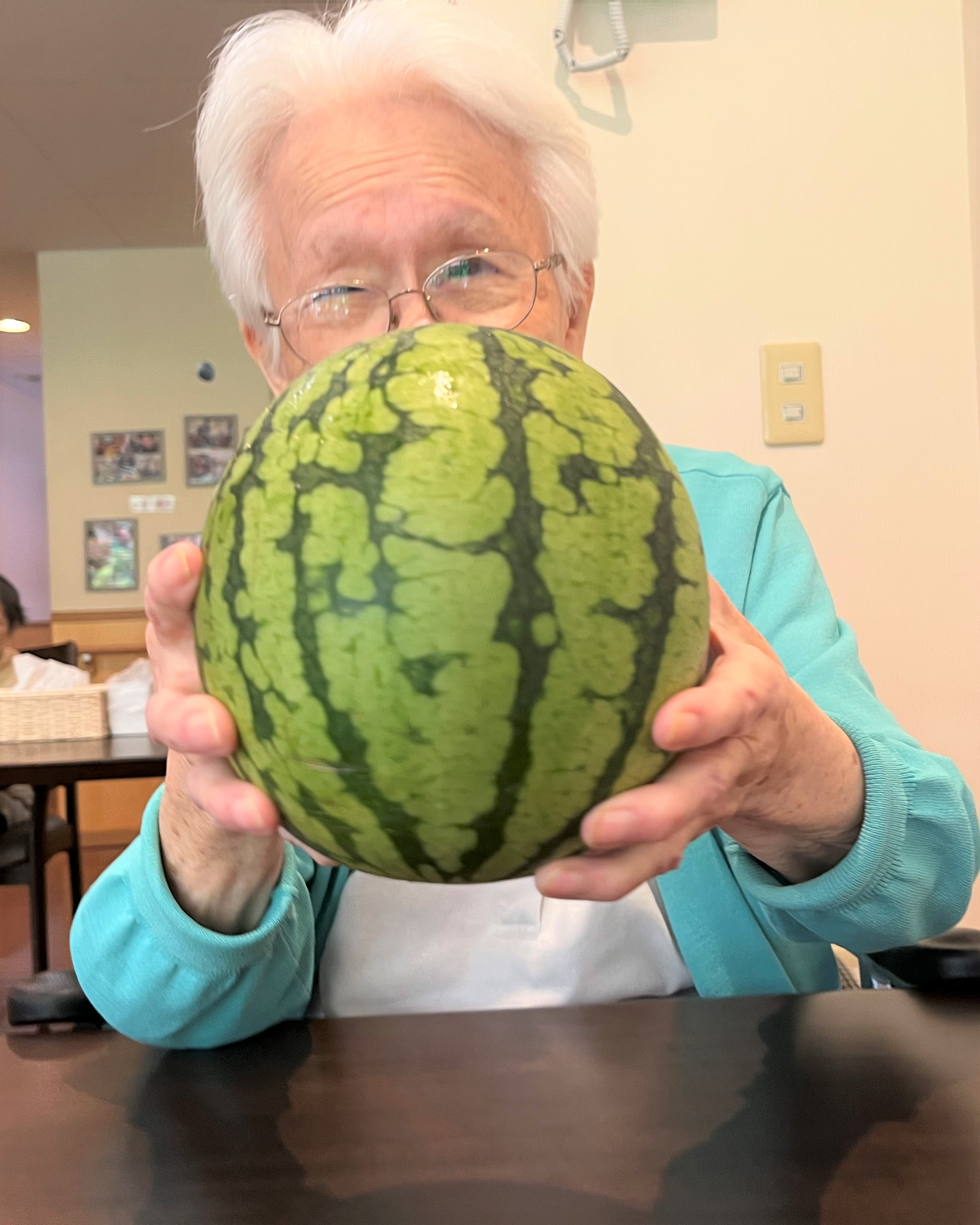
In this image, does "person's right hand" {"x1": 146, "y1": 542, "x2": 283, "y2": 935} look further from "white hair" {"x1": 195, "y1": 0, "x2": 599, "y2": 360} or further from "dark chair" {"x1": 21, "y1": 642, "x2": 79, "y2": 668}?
"dark chair" {"x1": 21, "y1": 642, "x2": 79, "y2": 668}

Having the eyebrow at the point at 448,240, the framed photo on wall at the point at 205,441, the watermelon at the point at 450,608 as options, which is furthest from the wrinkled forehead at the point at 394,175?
the framed photo on wall at the point at 205,441

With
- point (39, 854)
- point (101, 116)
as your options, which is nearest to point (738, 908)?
point (39, 854)

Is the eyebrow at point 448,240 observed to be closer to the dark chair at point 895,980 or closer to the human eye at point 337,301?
the human eye at point 337,301

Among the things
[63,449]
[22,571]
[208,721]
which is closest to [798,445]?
[208,721]

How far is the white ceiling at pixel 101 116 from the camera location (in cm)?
391

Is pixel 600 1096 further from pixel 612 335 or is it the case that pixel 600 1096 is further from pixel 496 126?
pixel 612 335

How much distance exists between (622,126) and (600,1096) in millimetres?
1724

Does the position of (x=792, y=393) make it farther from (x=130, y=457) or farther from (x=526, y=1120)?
(x=130, y=457)

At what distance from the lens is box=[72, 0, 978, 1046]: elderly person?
79 cm

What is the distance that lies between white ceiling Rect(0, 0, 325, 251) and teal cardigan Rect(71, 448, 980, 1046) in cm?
390

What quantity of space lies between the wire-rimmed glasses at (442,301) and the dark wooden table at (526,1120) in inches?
28.4

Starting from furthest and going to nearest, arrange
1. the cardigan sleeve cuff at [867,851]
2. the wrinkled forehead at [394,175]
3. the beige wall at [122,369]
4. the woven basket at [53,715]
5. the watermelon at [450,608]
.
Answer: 1. the beige wall at [122,369]
2. the woven basket at [53,715]
3. the wrinkled forehead at [394,175]
4. the cardigan sleeve cuff at [867,851]
5. the watermelon at [450,608]

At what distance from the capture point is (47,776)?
101 inches

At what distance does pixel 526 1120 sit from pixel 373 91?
1064mm
